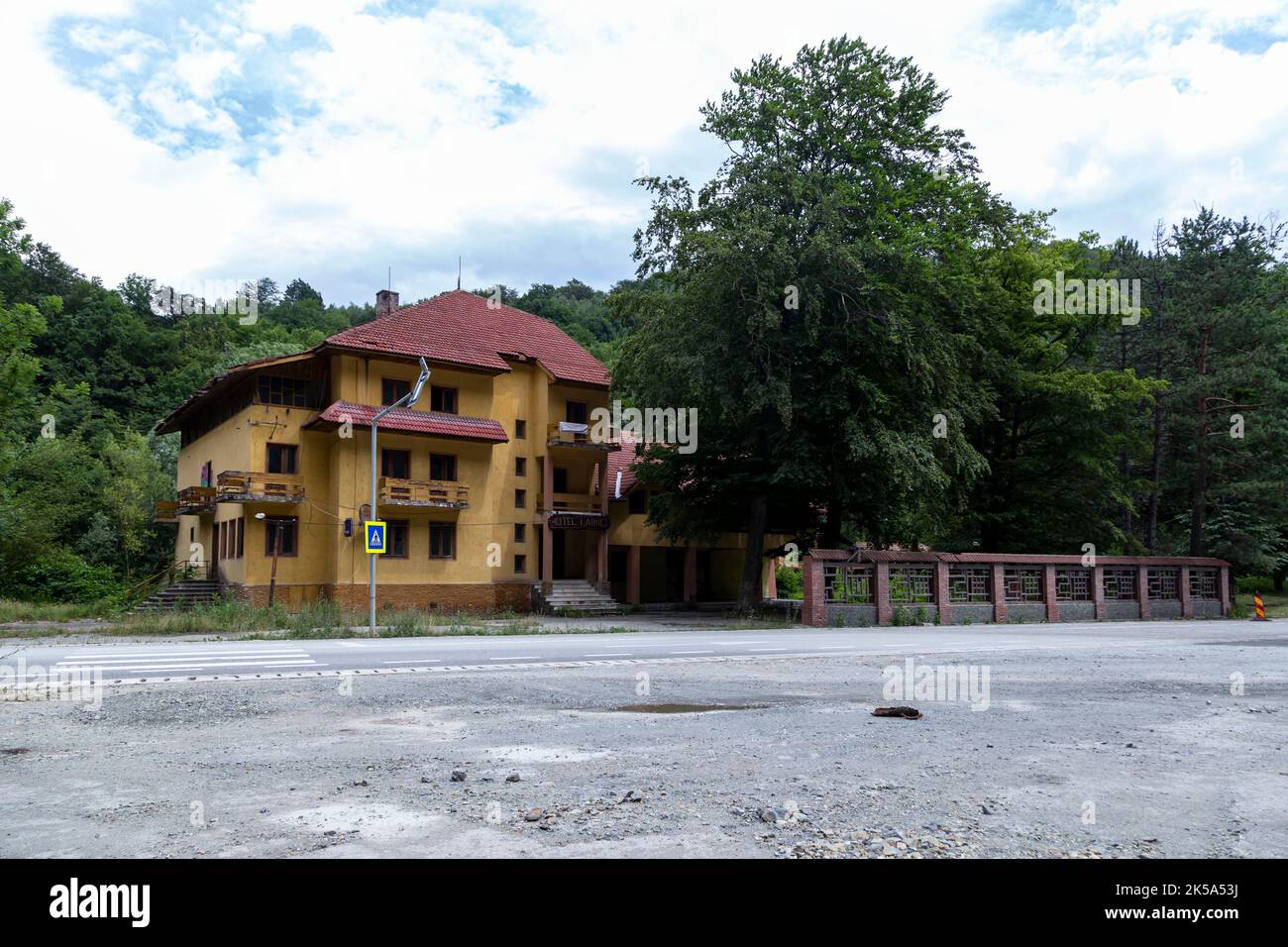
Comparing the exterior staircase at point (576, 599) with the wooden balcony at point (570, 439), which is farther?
the wooden balcony at point (570, 439)

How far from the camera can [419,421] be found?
3762 cm

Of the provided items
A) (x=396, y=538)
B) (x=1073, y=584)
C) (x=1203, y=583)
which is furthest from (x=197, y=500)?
(x=1203, y=583)

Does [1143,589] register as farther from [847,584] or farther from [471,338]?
[471,338]

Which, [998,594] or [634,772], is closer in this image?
[634,772]

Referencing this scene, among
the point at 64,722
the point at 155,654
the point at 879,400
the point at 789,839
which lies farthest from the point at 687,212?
the point at 789,839

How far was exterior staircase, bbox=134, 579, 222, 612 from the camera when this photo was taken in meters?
35.7

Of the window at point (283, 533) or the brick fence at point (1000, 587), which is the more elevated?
the window at point (283, 533)

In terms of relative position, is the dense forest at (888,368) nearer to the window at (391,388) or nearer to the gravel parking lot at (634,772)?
the window at (391,388)

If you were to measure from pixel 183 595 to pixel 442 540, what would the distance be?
9.96 meters

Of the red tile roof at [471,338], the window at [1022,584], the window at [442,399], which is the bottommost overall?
the window at [1022,584]

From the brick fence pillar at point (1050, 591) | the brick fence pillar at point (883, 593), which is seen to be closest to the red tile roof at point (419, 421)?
the brick fence pillar at point (883, 593)

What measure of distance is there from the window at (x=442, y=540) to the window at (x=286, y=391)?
684 centimetres

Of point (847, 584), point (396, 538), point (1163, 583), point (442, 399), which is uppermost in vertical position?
point (442, 399)

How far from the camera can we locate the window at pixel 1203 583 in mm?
42531
